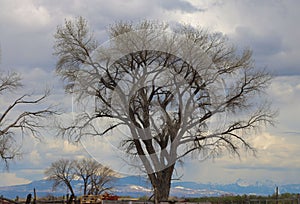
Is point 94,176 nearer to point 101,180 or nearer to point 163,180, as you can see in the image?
point 101,180

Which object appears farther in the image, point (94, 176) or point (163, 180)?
point (94, 176)

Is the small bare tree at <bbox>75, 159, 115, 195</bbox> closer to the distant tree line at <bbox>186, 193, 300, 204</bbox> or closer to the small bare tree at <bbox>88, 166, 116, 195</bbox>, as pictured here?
the small bare tree at <bbox>88, 166, 116, 195</bbox>

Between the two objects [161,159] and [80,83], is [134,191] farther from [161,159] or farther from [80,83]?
[80,83]

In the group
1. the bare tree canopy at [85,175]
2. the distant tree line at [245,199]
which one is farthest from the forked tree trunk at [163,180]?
the bare tree canopy at [85,175]

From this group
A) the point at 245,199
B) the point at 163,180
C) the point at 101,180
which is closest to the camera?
the point at 245,199

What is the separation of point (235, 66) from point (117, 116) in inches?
362

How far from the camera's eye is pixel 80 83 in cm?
4038

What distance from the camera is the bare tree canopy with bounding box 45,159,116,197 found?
69688 mm

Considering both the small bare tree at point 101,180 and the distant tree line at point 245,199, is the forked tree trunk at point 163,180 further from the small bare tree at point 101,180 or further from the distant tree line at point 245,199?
the small bare tree at point 101,180

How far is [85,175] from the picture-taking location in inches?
2869

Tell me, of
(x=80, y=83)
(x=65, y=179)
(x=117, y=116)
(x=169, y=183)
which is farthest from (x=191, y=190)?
(x=65, y=179)

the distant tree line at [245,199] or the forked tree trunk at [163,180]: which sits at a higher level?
the forked tree trunk at [163,180]

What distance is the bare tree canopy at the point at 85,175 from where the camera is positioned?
69688mm

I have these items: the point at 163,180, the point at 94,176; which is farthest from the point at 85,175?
the point at 163,180
